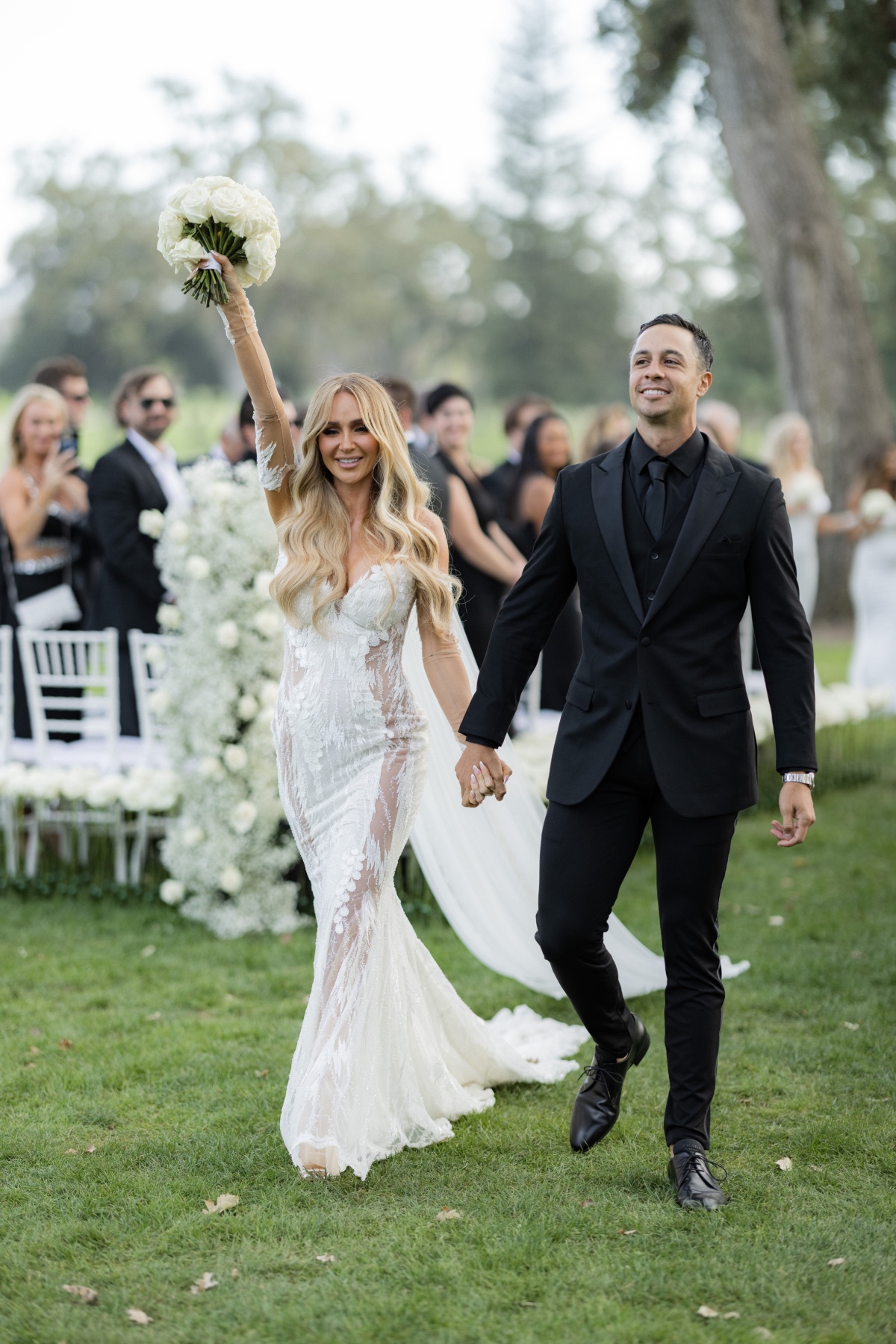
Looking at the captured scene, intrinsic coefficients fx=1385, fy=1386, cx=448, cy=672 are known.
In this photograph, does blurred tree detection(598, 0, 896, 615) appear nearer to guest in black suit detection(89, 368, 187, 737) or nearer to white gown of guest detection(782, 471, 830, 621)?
white gown of guest detection(782, 471, 830, 621)

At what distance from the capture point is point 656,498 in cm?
391

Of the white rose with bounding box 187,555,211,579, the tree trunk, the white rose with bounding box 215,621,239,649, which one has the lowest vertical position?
the white rose with bounding box 215,621,239,649

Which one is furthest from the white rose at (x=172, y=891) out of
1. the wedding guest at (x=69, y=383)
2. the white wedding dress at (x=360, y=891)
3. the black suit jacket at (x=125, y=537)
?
the wedding guest at (x=69, y=383)

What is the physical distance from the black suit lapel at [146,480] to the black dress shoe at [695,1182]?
5.40m

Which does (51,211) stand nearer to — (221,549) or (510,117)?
(510,117)

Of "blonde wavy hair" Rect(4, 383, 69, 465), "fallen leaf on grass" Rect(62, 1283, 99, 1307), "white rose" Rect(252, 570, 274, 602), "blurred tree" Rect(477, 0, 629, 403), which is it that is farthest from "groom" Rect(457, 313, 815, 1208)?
"blurred tree" Rect(477, 0, 629, 403)

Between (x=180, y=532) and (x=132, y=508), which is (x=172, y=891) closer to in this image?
(x=180, y=532)

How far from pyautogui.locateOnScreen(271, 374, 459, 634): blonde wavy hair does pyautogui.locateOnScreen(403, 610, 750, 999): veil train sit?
0.56 metres

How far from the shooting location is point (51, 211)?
53125mm

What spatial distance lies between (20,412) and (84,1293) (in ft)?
19.7

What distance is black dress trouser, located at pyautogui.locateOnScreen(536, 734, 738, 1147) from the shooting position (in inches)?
153

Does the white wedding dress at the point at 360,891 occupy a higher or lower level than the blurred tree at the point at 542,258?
lower

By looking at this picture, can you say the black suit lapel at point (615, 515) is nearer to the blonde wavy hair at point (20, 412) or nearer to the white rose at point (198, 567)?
the white rose at point (198, 567)

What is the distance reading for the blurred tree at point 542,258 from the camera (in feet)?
196
